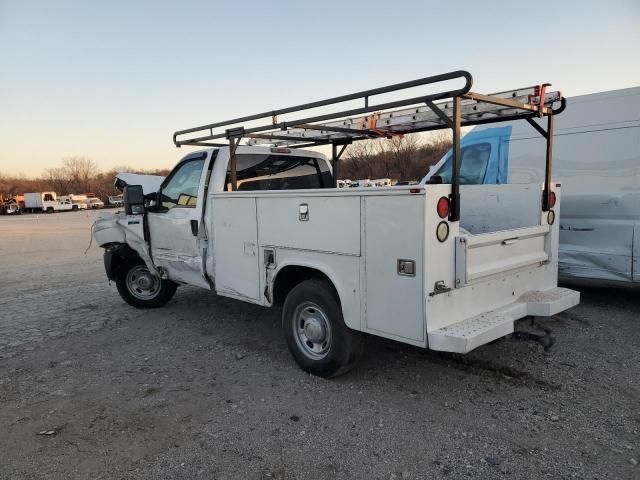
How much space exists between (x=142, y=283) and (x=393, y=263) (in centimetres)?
453

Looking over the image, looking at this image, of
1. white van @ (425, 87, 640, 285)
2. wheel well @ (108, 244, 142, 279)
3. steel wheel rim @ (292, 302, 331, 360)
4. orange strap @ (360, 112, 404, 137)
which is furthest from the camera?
wheel well @ (108, 244, 142, 279)

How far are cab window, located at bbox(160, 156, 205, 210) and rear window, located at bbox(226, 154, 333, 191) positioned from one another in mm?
431

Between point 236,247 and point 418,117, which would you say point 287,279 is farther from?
point 418,117

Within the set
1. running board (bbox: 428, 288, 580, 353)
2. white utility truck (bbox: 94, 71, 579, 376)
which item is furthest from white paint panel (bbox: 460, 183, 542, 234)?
running board (bbox: 428, 288, 580, 353)

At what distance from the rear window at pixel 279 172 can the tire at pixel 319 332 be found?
1.81m

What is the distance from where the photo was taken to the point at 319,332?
160 inches

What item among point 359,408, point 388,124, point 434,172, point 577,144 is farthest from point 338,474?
point 577,144

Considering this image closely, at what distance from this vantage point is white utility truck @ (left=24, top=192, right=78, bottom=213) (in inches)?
2388

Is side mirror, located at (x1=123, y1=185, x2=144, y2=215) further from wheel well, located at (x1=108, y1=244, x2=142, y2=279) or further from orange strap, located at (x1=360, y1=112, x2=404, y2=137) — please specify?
orange strap, located at (x1=360, y1=112, x2=404, y2=137)

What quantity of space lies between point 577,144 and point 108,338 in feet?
20.3

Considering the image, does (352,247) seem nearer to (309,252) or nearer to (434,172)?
(309,252)

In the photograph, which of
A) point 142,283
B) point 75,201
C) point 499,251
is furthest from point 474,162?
point 75,201

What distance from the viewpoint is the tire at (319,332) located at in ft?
12.6

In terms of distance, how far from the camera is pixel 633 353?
4496mm
